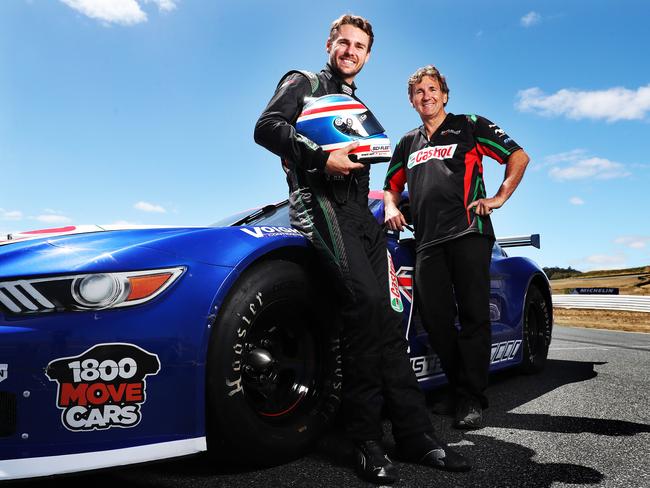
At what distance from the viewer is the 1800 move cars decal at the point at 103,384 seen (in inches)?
57.1

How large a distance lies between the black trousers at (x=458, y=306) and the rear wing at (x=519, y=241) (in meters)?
1.12

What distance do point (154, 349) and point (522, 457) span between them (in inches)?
55.2

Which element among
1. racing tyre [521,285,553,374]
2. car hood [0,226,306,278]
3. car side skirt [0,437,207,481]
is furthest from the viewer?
racing tyre [521,285,553,374]

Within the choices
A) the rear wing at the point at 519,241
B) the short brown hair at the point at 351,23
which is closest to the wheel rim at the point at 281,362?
the short brown hair at the point at 351,23

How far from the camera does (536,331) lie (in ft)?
13.2

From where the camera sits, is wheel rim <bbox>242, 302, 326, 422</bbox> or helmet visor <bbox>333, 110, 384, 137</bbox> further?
helmet visor <bbox>333, 110, 384, 137</bbox>

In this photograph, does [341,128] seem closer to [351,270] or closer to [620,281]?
[351,270]

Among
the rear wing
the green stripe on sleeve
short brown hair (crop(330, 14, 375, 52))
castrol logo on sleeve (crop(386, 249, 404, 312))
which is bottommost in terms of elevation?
castrol logo on sleeve (crop(386, 249, 404, 312))

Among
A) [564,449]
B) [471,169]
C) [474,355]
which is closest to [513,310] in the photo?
[474,355]

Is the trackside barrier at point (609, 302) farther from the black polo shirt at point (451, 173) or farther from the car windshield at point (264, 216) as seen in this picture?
the car windshield at point (264, 216)

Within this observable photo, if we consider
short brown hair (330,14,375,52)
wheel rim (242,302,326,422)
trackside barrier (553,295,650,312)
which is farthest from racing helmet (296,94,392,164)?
trackside barrier (553,295,650,312)

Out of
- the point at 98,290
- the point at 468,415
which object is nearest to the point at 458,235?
the point at 468,415

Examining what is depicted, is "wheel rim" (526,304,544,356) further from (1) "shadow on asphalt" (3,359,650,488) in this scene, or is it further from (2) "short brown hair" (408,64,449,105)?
(2) "short brown hair" (408,64,449,105)

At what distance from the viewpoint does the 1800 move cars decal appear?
1.45 m
